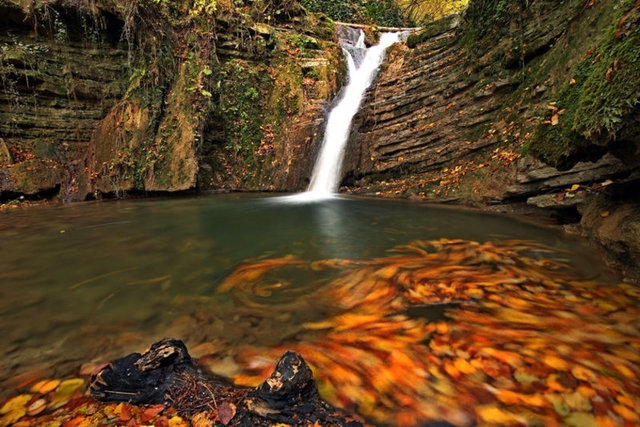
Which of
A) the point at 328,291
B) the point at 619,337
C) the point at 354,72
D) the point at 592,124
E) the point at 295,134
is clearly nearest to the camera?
the point at 619,337

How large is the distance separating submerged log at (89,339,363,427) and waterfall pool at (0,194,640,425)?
0.13 meters

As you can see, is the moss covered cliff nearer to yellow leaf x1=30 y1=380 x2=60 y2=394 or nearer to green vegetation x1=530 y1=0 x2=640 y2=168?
green vegetation x1=530 y1=0 x2=640 y2=168

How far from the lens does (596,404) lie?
1.35 metres

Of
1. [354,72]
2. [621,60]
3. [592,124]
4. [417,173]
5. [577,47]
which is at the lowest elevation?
[417,173]

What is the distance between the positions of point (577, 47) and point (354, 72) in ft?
28.9

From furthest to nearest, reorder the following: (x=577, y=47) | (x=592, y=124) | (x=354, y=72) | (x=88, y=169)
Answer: (x=354, y=72), (x=88, y=169), (x=577, y=47), (x=592, y=124)

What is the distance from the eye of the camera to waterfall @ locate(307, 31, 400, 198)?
32.4 ft

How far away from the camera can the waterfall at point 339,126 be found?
389 inches

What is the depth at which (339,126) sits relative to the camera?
34.7 feet

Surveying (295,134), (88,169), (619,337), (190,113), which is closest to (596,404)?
(619,337)

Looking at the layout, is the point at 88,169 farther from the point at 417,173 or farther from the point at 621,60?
the point at 621,60

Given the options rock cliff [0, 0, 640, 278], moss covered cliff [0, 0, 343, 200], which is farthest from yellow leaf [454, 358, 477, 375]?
moss covered cliff [0, 0, 343, 200]

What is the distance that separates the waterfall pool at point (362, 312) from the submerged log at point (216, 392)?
13 centimetres

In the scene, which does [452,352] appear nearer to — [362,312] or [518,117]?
[362,312]
